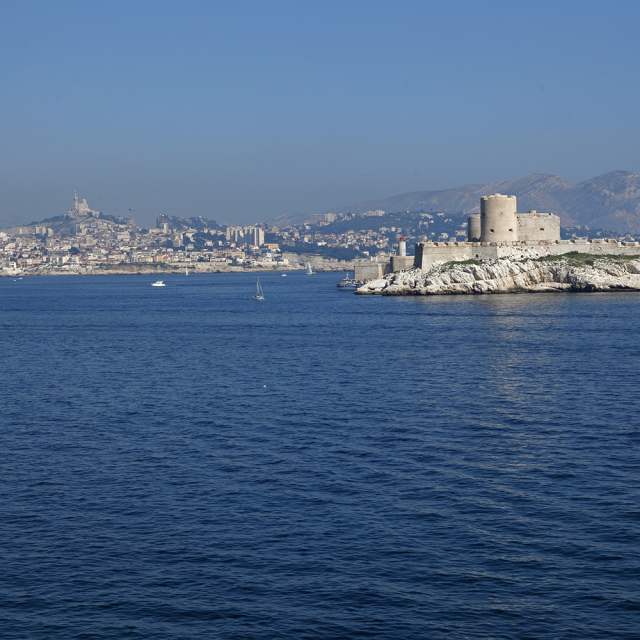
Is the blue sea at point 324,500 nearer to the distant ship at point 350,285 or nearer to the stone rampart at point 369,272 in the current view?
the distant ship at point 350,285

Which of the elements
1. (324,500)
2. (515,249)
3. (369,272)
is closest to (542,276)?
(515,249)

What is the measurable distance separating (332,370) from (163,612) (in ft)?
70.5

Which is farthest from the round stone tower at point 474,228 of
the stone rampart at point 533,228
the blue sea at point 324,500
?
the blue sea at point 324,500

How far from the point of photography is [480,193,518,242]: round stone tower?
256 feet

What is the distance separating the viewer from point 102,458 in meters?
18.6

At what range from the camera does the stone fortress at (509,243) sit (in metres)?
76.9

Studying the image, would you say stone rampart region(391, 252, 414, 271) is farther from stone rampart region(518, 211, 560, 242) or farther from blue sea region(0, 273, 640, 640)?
blue sea region(0, 273, 640, 640)

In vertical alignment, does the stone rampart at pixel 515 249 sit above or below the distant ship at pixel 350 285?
above

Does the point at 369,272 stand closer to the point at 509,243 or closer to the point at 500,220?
the point at 500,220

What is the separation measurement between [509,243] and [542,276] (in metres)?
5.74

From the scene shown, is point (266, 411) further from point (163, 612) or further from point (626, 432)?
point (163, 612)

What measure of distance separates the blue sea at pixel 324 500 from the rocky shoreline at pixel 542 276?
3921 cm

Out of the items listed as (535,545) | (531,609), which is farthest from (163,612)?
(535,545)

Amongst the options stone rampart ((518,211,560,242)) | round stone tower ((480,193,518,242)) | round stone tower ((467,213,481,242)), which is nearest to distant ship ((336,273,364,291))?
round stone tower ((467,213,481,242))
